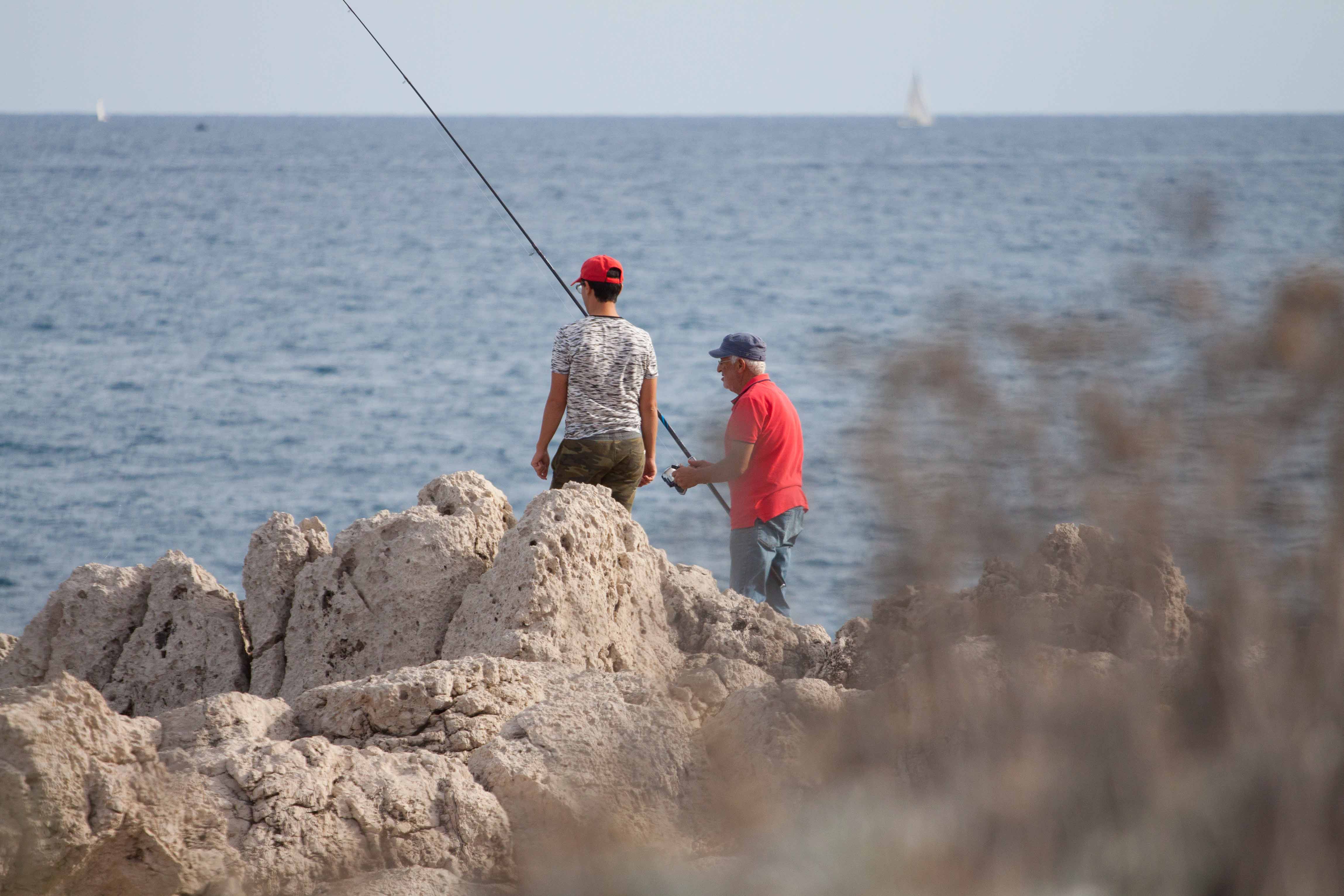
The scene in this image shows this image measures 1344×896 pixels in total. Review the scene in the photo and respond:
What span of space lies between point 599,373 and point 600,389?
8cm

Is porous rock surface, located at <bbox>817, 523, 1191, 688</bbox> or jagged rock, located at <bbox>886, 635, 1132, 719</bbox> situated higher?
porous rock surface, located at <bbox>817, 523, 1191, 688</bbox>

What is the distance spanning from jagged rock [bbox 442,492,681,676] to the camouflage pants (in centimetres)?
52

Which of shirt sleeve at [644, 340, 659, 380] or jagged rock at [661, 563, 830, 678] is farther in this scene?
shirt sleeve at [644, 340, 659, 380]

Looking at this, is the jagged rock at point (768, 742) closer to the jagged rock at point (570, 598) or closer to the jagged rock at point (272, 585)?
the jagged rock at point (570, 598)

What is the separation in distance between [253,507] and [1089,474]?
17.2 m

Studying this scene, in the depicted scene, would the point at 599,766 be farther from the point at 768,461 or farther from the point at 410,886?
the point at 768,461

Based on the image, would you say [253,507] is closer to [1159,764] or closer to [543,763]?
[543,763]

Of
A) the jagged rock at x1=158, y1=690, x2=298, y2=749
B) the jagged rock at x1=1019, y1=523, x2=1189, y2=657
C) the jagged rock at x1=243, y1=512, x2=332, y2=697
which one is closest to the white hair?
the jagged rock at x1=243, y1=512, x2=332, y2=697

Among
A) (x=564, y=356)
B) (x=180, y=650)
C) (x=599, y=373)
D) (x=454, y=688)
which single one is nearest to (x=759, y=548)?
(x=599, y=373)

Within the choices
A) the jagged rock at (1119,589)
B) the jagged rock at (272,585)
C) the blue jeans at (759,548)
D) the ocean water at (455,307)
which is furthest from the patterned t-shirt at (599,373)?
the jagged rock at (1119,589)

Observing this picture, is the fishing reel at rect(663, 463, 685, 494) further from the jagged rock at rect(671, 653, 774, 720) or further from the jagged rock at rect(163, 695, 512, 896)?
the jagged rock at rect(163, 695, 512, 896)

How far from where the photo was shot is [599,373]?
18.4ft

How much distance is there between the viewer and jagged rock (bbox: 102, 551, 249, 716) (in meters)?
5.11

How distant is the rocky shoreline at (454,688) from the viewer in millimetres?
2303
